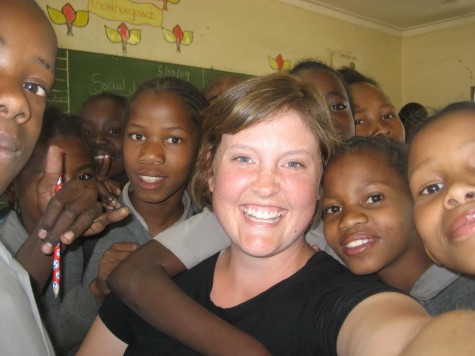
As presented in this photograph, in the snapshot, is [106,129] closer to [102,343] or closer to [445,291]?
[102,343]

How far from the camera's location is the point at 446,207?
3.37 ft

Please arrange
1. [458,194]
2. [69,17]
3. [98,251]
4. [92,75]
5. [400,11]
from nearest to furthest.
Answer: [458,194] < [98,251] < [69,17] < [92,75] < [400,11]

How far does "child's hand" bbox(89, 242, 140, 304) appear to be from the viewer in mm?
Result: 1519

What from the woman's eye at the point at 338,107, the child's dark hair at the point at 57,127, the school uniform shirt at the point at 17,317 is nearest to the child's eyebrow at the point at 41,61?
the school uniform shirt at the point at 17,317

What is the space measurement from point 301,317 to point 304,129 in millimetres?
496

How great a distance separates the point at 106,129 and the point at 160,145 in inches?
41.5

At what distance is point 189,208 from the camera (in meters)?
2.14

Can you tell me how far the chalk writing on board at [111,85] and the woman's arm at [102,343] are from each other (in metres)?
Result: 3.33

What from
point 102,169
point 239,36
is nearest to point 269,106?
point 102,169

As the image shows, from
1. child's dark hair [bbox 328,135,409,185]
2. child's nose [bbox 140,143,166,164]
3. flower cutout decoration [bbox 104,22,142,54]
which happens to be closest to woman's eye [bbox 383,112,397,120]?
child's dark hair [bbox 328,135,409,185]

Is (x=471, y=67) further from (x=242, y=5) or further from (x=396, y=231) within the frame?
(x=396, y=231)

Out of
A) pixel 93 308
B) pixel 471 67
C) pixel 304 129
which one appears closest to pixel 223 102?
→ pixel 304 129

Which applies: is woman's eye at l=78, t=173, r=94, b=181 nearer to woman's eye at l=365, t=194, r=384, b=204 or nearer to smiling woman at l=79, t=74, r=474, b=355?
smiling woman at l=79, t=74, r=474, b=355

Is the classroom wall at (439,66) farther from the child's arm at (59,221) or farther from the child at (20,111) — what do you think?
the child at (20,111)
